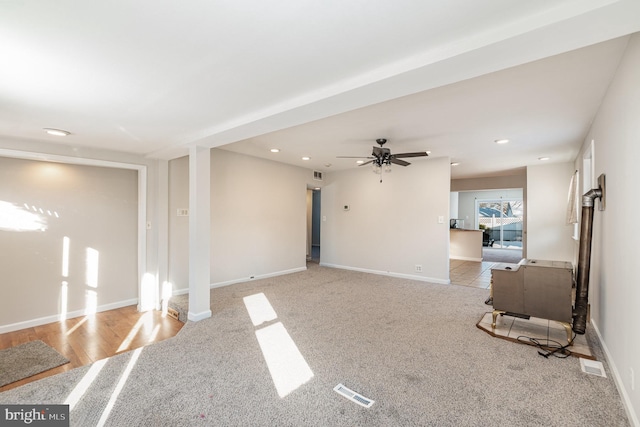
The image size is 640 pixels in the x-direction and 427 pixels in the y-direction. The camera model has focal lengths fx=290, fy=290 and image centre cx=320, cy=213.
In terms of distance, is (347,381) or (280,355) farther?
(280,355)

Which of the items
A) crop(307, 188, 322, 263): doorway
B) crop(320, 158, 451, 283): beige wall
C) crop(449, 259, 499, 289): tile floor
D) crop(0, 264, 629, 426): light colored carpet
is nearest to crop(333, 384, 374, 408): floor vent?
crop(0, 264, 629, 426): light colored carpet

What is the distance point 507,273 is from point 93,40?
12.8 feet

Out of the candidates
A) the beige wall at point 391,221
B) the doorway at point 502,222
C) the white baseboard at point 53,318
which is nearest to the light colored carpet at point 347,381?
the white baseboard at point 53,318

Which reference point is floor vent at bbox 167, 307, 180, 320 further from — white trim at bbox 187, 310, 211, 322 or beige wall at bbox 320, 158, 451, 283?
beige wall at bbox 320, 158, 451, 283

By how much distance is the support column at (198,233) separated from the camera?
3.54m

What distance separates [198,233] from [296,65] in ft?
8.12

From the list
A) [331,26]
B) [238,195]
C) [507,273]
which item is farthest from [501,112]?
[238,195]

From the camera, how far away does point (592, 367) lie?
7.90 ft

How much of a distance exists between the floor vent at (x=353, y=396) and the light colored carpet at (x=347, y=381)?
1.4 inches

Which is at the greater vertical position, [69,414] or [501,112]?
[501,112]

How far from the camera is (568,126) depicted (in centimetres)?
343

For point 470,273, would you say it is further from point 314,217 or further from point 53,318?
point 53,318

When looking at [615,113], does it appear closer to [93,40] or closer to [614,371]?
[614,371]

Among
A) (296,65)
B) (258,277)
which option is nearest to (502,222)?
(258,277)
